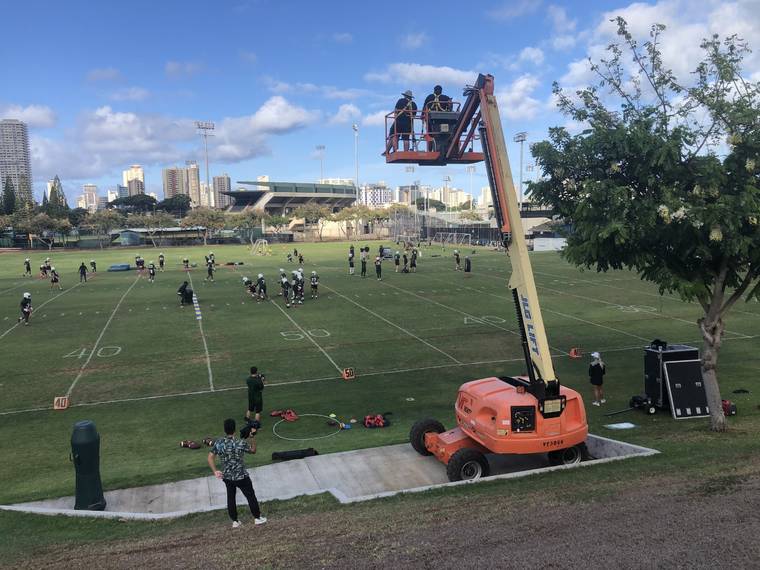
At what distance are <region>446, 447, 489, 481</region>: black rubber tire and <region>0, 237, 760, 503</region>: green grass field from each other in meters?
2.58

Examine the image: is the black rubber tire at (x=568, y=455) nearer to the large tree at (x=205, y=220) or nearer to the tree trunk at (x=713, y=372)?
the tree trunk at (x=713, y=372)

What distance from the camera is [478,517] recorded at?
7773mm

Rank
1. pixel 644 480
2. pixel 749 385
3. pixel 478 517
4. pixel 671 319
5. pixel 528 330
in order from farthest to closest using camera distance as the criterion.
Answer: pixel 671 319 < pixel 749 385 < pixel 528 330 < pixel 644 480 < pixel 478 517

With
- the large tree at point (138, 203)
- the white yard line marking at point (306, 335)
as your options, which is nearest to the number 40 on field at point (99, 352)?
the white yard line marking at point (306, 335)

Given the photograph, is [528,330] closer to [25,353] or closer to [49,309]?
[25,353]

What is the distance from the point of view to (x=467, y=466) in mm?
10023

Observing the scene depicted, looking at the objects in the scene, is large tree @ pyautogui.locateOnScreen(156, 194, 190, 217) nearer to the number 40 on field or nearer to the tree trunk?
the number 40 on field

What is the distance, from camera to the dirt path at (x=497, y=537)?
656cm

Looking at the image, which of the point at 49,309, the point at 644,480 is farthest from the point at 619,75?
the point at 49,309

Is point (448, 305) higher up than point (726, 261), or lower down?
lower down

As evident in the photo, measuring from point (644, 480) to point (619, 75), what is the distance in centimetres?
796

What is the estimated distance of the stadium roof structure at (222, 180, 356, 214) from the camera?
16055cm

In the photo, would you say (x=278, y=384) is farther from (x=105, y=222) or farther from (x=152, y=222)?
(x=105, y=222)

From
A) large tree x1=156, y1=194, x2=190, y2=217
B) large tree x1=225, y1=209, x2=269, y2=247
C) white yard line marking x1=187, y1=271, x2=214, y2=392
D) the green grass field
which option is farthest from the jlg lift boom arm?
large tree x1=156, y1=194, x2=190, y2=217
